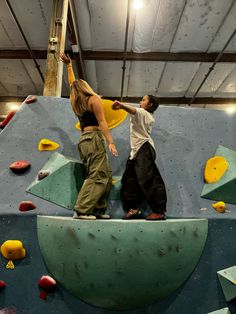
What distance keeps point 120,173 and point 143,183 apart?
0.36 meters

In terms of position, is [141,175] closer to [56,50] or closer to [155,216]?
[155,216]

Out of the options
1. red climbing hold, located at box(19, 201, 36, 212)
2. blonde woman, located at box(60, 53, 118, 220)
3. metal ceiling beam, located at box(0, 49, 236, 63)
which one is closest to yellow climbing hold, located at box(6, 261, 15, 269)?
red climbing hold, located at box(19, 201, 36, 212)

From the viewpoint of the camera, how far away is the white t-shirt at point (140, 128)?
2.52 meters

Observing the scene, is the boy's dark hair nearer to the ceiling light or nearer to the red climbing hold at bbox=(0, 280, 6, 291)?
the red climbing hold at bbox=(0, 280, 6, 291)

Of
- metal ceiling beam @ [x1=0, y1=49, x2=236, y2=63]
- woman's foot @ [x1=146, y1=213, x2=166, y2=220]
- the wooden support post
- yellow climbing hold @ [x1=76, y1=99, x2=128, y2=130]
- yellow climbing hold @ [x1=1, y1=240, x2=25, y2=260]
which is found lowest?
yellow climbing hold @ [x1=1, y1=240, x2=25, y2=260]

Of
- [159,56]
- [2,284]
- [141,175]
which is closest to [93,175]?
[141,175]

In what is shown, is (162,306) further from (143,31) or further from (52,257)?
(143,31)

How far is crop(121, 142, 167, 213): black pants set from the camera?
239 centimetres

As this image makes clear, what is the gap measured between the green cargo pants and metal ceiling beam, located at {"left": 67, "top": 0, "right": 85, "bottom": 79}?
3.10m

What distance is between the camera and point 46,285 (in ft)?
7.00

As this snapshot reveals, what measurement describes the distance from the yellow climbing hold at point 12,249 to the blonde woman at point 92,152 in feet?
1.55

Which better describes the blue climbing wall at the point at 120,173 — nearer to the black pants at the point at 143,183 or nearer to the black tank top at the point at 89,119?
the black pants at the point at 143,183

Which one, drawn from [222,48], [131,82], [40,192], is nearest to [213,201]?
[40,192]

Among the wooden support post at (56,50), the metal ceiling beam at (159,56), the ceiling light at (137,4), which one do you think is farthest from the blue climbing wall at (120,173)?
the metal ceiling beam at (159,56)
